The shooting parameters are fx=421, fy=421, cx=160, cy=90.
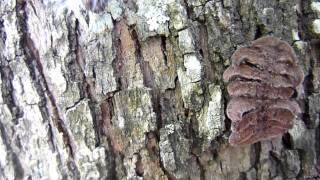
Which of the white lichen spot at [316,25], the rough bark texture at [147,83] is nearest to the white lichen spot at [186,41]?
the rough bark texture at [147,83]

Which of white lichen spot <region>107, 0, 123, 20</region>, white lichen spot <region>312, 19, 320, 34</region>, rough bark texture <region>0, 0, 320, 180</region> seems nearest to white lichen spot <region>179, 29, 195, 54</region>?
rough bark texture <region>0, 0, 320, 180</region>

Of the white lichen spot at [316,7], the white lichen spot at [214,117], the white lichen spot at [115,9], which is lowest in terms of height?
the white lichen spot at [214,117]

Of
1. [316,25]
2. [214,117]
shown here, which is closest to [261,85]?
[214,117]

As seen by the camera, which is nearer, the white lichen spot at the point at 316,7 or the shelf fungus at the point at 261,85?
the shelf fungus at the point at 261,85

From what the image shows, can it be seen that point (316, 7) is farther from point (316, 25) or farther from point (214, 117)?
point (214, 117)

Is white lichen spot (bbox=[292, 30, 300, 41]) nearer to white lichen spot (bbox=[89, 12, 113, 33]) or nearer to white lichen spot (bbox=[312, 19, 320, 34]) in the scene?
white lichen spot (bbox=[312, 19, 320, 34])

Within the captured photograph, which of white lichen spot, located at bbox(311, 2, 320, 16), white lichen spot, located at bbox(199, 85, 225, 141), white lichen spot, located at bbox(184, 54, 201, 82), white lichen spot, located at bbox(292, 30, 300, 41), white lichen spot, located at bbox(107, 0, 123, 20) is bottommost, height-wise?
white lichen spot, located at bbox(199, 85, 225, 141)

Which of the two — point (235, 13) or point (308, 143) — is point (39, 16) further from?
point (308, 143)

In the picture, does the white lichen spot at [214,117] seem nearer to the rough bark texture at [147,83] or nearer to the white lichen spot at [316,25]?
the rough bark texture at [147,83]
